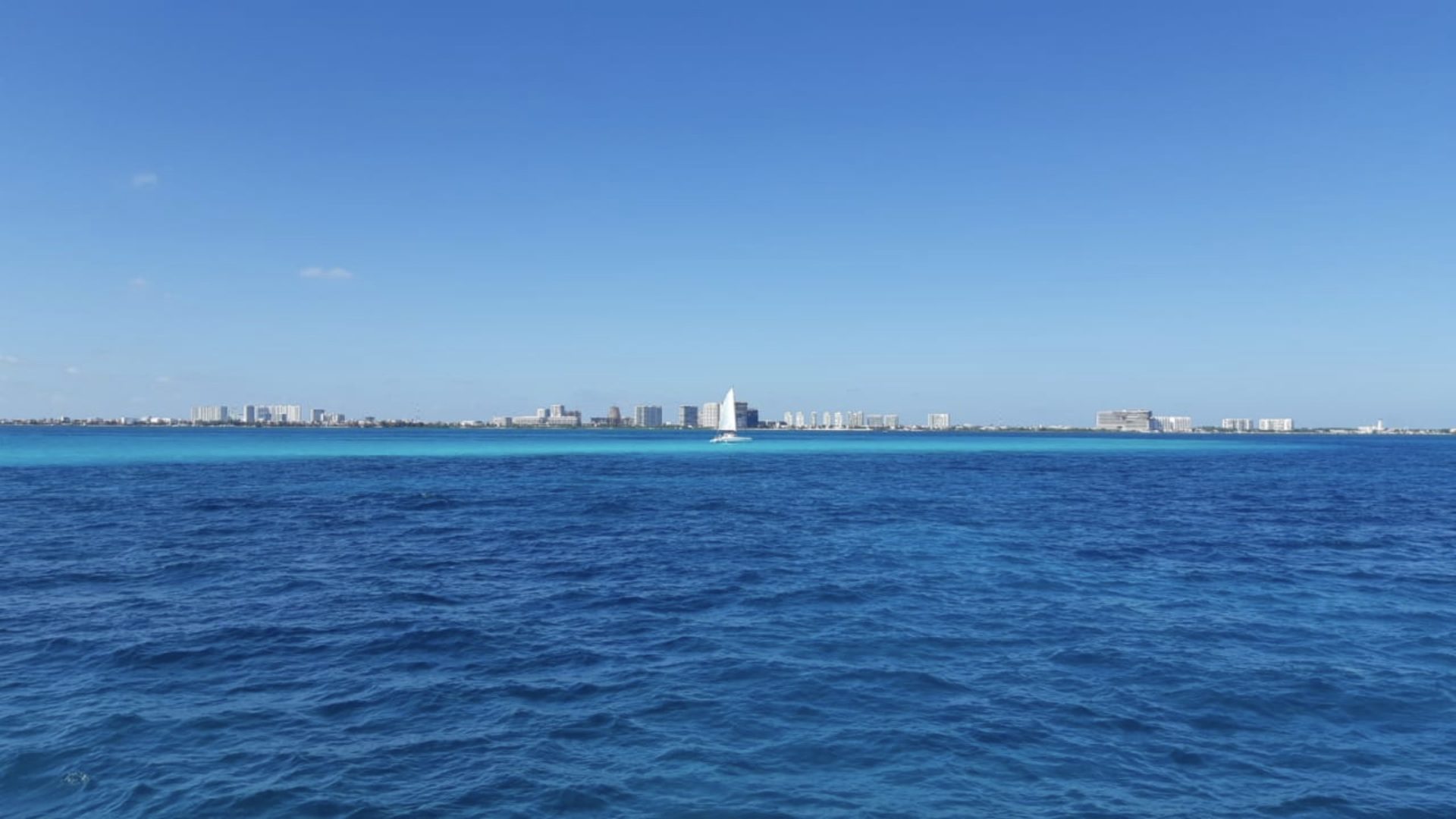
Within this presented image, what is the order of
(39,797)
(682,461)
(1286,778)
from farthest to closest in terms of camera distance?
(682,461)
(1286,778)
(39,797)

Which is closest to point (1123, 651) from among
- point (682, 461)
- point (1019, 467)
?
point (1019, 467)

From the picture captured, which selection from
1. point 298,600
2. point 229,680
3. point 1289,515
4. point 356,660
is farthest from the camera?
point 1289,515

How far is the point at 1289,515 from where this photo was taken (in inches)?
2073

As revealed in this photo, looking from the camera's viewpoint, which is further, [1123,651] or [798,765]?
[1123,651]

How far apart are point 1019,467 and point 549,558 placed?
297 feet

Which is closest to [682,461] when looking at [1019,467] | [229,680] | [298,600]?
[1019,467]

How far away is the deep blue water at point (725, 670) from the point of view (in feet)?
43.8

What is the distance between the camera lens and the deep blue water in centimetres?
1334

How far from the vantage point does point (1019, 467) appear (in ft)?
365

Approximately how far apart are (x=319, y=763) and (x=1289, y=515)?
58594 mm

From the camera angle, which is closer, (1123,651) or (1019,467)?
(1123,651)

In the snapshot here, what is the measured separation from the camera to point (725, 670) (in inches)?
758

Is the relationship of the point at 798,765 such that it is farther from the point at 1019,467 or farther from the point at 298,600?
the point at 1019,467

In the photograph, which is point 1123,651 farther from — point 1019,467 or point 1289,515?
point 1019,467
